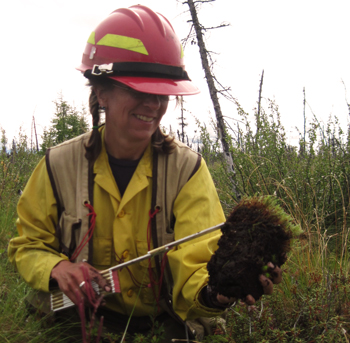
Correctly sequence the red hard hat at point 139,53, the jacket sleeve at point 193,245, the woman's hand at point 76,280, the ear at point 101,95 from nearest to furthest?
the woman's hand at point 76,280
the jacket sleeve at point 193,245
the red hard hat at point 139,53
the ear at point 101,95

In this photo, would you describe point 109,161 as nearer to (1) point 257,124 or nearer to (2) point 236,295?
(2) point 236,295

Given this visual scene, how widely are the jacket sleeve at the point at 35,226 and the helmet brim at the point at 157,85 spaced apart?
795 mm

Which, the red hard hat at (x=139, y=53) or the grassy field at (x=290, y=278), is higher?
the red hard hat at (x=139, y=53)

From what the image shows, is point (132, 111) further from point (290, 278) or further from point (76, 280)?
point (290, 278)

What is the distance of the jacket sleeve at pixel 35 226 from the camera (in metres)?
2.19

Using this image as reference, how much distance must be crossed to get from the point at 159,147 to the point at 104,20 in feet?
2.97

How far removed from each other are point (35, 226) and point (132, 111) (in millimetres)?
953

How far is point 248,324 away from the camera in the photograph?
215 centimetres

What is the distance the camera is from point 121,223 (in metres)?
2.21

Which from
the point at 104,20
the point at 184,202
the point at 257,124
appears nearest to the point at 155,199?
the point at 184,202

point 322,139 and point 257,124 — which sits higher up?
point 257,124

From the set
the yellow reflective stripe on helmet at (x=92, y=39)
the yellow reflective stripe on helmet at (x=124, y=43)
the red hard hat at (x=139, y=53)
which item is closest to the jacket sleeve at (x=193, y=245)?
the red hard hat at (x=139, y=53)

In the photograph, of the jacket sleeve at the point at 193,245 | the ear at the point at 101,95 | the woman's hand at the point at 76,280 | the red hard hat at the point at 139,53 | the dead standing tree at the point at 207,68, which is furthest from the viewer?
the dead standing tree at the point at 207,68

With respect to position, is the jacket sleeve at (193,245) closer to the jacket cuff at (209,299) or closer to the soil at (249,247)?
the jacket cuff at (209,299)
